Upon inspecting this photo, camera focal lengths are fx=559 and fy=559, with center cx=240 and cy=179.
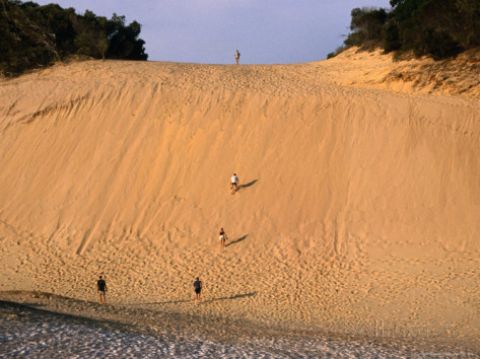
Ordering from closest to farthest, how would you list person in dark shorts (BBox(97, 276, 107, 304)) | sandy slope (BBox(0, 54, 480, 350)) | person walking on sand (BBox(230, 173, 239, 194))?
person in dark shorts (BBox(97, 276, 107, 304)) < sandy slope (BBox(0, 54, 480, 350)) < person walking on sand (BBox(230, 173, 239, 194))

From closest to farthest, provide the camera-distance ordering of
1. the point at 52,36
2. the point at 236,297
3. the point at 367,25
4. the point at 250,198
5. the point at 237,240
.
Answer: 1. the point at 236,297
2. the point at 237,240
3. the point at 250,198
4. the point at 52,36
5. the point at 367,25

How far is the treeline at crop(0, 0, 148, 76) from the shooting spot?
2692cm

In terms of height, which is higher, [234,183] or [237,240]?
[234,183]

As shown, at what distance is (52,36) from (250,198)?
15826 millimetres

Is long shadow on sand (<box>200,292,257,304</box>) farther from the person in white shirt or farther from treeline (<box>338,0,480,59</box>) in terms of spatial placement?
treeline (<box>338,0,480,59</box>)

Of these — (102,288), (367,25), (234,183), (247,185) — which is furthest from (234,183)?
(367,25)

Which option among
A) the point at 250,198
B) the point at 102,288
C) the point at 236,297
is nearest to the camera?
the point at 102,288

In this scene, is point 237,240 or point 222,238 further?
point 237,240

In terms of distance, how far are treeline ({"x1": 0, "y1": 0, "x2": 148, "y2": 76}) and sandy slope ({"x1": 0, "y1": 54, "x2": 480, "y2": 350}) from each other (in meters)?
3.28

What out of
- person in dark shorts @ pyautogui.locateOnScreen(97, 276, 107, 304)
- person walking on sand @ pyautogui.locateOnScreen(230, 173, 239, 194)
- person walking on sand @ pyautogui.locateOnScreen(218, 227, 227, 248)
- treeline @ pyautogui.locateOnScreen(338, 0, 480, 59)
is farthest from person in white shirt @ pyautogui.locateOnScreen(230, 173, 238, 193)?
treeline @ pyautogui.locateOnScreen(338, 0, 480, 59)

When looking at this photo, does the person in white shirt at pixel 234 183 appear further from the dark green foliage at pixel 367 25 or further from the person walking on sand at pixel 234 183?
the dark green foliage at pixel 367 25

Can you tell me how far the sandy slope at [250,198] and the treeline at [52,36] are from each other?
3.28 meters

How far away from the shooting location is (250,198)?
18203 mm

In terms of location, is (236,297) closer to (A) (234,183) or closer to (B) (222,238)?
(B) (222,238)
